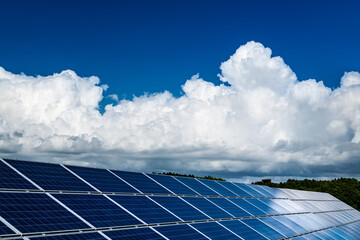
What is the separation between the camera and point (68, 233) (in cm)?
1989

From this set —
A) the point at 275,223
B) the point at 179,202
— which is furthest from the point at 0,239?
the point at 275,223

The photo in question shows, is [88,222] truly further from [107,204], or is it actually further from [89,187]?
[89,187]

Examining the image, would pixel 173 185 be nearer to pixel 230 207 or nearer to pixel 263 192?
pixel 230 207

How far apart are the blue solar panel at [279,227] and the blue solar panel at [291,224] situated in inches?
41.7

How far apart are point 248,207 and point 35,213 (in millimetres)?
26107

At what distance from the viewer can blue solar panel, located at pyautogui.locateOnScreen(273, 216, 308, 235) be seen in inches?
1567

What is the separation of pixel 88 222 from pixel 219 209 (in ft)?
54.9

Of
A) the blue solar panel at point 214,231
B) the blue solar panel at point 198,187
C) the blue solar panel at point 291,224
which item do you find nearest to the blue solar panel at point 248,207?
the blue solar panel at point 291,224

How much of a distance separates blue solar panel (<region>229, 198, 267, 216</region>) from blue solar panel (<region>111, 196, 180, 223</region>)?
13322mm

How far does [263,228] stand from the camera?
35344 millimetres

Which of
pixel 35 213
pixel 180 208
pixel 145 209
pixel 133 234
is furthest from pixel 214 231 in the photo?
pixel 35 213

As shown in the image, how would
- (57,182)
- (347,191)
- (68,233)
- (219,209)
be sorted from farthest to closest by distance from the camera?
(347,191) → (219,209) → (57,182) → (68,233)

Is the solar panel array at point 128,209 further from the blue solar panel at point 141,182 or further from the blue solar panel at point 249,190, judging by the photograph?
the blue solar panel at point 249,190

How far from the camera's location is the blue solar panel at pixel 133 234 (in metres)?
22.0
